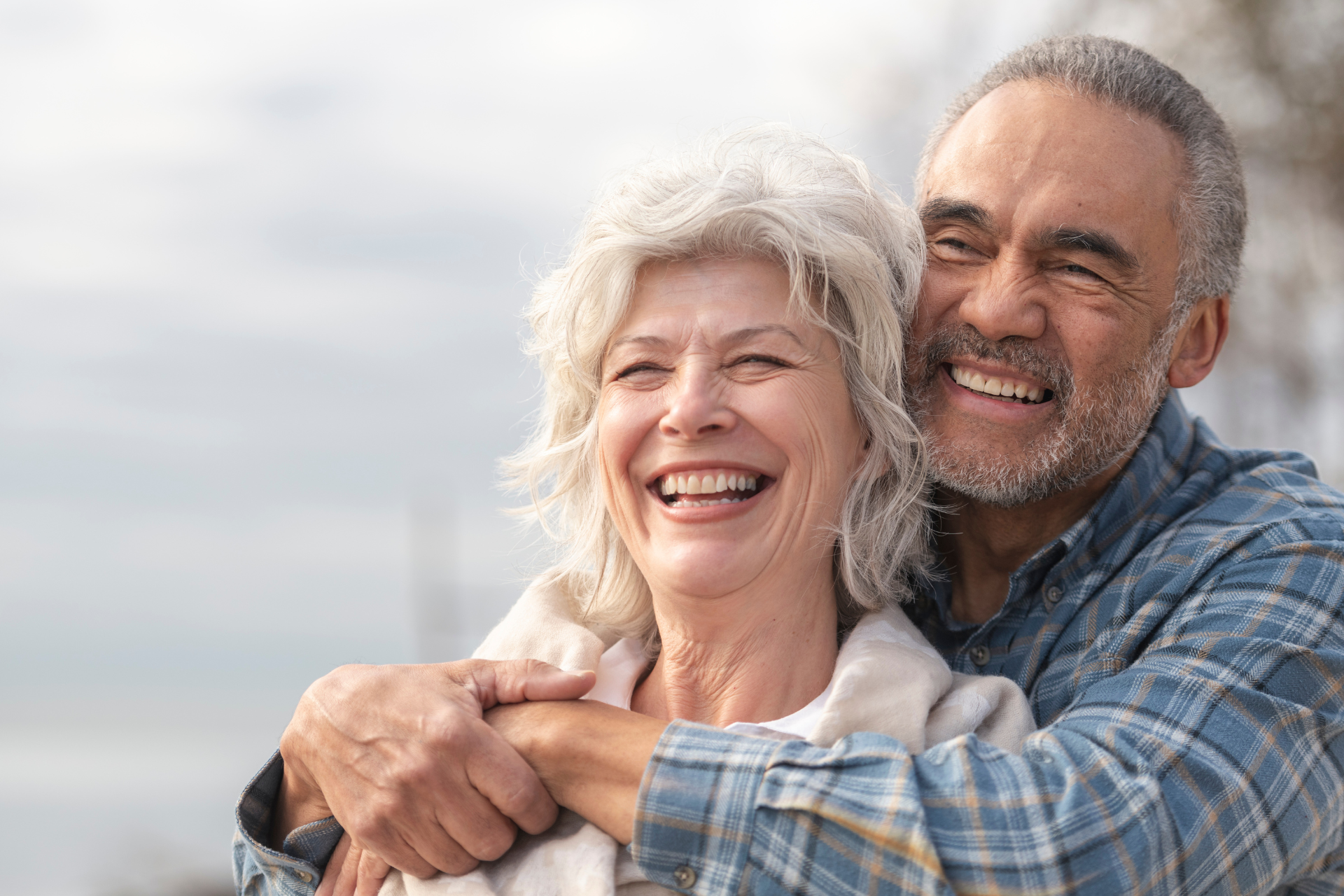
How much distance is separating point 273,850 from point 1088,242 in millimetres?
2240

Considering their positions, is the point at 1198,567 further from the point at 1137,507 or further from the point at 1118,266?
the point at 1118,266

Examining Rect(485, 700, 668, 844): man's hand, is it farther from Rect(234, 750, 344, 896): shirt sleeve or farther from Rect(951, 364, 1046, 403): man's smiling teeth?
Rect(951, 364, 1046, 403): man's smiling teeth

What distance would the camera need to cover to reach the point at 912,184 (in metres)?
3.07

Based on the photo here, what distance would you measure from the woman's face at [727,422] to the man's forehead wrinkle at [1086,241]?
2.24 feet

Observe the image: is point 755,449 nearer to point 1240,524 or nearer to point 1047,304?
point 1047,304

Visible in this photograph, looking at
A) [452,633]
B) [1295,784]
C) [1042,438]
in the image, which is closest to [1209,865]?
[1295,784]

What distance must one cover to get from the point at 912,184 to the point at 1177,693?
5.29ft

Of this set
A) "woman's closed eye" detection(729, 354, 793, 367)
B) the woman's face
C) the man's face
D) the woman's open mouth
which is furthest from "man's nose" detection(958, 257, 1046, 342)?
the woman's open mouth

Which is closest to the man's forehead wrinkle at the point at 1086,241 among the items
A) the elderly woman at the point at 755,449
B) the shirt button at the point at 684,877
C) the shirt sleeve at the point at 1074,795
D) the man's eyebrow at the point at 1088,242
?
the man's eyebrow at the point at 1088,242

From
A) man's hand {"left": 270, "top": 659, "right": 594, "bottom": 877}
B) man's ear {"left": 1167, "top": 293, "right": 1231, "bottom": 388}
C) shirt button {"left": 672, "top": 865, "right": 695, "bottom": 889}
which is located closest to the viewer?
shirt button {"left": 672, "top": 865, "right": 695, "bottom": 889}

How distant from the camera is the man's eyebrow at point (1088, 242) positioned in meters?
2.60

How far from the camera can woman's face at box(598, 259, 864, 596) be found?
87.4 inches

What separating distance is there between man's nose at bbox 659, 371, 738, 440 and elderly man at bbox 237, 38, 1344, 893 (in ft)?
1.76

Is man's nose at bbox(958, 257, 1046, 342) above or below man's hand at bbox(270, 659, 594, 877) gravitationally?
above
